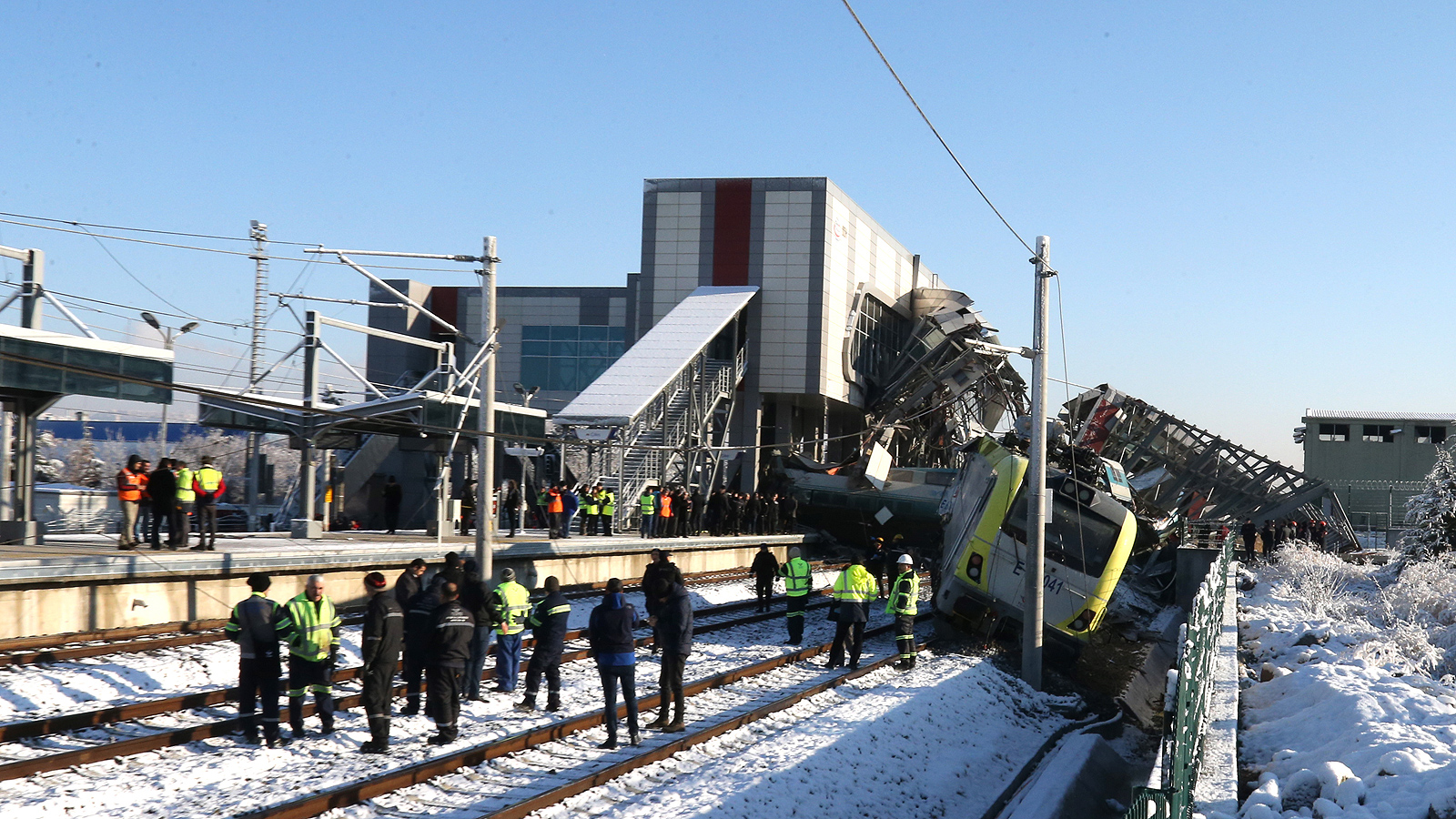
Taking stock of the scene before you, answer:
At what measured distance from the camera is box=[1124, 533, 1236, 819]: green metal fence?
5645 millimetres

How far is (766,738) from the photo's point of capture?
13.1m

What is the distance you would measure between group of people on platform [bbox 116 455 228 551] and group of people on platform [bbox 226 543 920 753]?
6.60 m

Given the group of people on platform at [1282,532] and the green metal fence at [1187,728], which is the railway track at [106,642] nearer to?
the green metal fence at [1187,728]

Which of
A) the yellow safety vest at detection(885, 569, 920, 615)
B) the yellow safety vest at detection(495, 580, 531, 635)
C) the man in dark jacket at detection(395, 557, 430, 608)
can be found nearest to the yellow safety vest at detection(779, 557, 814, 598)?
the yellow safety vest at detection(885, 569, 920, 615)

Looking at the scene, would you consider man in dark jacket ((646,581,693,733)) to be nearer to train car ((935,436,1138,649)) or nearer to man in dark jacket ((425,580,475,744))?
man in dark jacket ((425,580,475,744))

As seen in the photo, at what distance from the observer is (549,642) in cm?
1331

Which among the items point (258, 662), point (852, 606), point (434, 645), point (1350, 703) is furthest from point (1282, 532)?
point (258, 662)

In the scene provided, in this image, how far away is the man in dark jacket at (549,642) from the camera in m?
13.2

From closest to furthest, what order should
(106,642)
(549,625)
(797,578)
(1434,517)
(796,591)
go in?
(549,625) → (106,642) → (797,578) → (796,591) → (1434,517)

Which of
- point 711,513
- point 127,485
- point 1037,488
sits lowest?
point 711,513

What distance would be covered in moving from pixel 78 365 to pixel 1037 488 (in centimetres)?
1551

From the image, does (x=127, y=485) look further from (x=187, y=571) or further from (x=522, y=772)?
(x=522, y=772)

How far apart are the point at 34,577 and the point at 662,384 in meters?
22.8

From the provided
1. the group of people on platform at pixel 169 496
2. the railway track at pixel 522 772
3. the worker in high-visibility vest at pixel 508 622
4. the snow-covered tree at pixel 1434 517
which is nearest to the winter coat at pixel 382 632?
→ the railway track at pixel 522 772
